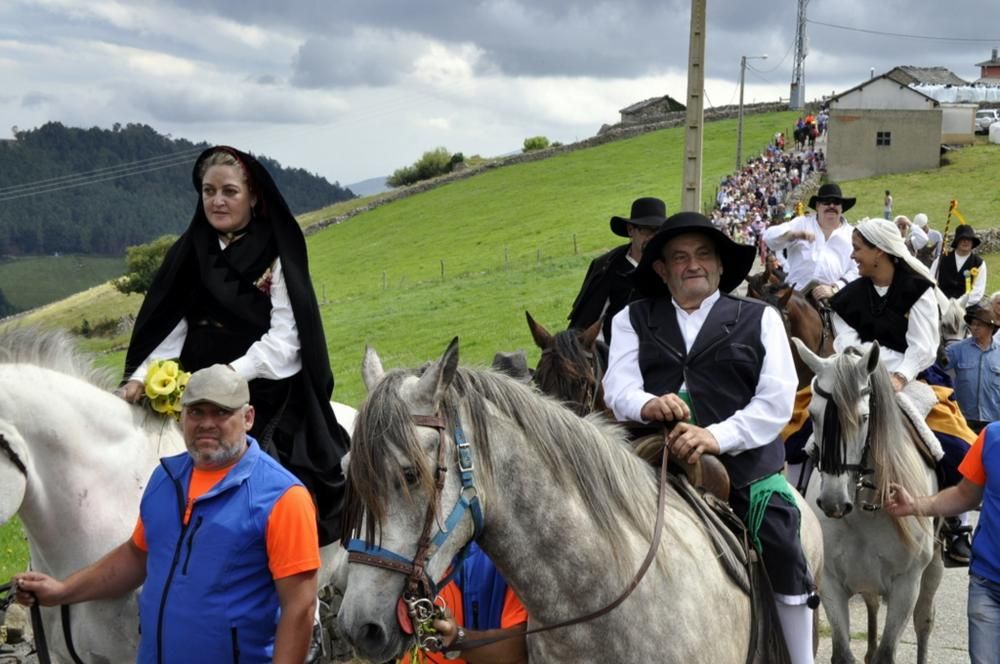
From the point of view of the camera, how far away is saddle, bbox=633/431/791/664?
3.98 m

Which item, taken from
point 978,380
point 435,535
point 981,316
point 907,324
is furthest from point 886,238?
point 435,535

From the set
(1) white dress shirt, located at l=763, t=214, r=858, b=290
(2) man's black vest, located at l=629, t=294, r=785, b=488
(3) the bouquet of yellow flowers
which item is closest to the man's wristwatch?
(2) man's black vest, located at l=629, t=294, r=785, b=488

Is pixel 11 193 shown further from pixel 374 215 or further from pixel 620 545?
pixel 620 545

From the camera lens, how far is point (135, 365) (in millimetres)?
4992

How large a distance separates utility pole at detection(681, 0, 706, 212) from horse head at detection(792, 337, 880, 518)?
6.74 meters

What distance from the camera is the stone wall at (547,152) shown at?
245 ft

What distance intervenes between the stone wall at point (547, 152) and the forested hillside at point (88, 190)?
8683 centimetres

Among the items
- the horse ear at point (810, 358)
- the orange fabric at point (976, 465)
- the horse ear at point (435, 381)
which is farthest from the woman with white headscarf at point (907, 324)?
the horse ear at point (435, 381)

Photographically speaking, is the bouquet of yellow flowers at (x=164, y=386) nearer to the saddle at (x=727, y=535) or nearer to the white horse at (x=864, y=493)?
the saddle at (x=727, y=535)

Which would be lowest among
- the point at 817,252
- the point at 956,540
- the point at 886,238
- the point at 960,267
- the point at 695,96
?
the point at 956,540

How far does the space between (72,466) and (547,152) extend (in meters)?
76.5

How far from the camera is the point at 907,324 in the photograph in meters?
7.06

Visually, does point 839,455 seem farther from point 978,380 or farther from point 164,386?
point 164,386

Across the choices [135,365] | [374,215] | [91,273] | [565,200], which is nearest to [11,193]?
[91,273]
